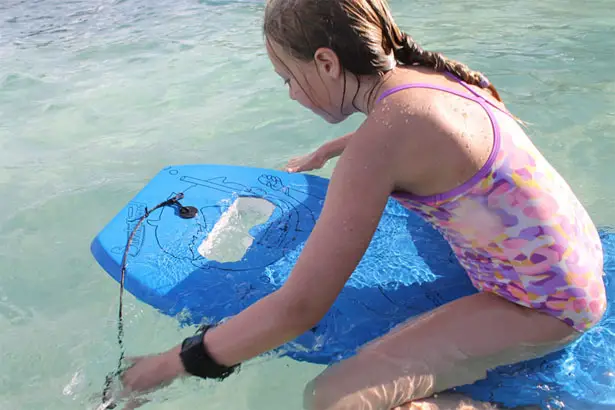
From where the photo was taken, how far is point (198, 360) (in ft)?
5.17

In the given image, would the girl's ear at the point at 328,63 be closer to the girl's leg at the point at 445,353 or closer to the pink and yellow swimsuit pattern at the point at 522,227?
the pink and yellow swimsuit pattern at the point at 522,227

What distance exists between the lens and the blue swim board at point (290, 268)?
65.7 inches

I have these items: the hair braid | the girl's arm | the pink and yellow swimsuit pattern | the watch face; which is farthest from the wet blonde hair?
the girl's arm

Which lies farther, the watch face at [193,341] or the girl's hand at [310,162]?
the girl's hand at [310,162]

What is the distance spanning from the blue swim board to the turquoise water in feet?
0.88

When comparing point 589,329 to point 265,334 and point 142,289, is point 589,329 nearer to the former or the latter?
point 265,334

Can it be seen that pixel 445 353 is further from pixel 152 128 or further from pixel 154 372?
pixel 152 128

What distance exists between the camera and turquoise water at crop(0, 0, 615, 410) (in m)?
2.29

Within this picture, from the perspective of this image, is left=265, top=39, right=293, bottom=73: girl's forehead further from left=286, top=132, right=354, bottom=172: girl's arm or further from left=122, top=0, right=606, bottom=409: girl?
left=286, top=132, right=354, bottom=172: girl's arm

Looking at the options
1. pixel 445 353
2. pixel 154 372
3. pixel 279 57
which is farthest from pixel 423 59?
pixel 154 372

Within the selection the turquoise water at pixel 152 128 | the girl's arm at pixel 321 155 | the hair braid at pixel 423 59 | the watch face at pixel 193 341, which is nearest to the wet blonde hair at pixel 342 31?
the hair braid at pixel 423 59

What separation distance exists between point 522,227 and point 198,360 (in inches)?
36.7

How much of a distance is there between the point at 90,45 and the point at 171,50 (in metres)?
1.20

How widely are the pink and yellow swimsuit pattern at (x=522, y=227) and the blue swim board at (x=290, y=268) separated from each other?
0.67 feet
